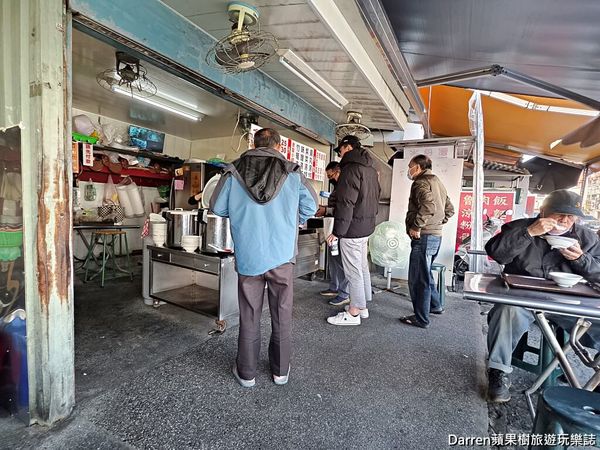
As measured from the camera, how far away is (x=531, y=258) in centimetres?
210

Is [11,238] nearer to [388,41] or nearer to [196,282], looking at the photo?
[196,282]

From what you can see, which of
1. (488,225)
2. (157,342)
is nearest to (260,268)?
(157,342)

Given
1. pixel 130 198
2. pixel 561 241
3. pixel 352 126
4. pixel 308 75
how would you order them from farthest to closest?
pixel 130 198 → pixel 352 126 → pixel 308 75 → pixel 561 241

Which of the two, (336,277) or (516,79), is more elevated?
(516,79)

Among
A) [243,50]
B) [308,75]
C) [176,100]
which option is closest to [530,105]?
[308,75]

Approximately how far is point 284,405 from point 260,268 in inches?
34.0

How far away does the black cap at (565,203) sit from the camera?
1801 mm

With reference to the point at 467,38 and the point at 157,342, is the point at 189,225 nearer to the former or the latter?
the point at 157,342

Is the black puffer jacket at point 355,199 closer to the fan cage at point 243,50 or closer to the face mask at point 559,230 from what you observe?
the fan cage at point 243,50

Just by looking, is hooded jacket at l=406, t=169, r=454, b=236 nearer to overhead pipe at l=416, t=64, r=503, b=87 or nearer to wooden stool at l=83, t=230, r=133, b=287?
overhead pipe at l=416, t=64, r=503, b=87

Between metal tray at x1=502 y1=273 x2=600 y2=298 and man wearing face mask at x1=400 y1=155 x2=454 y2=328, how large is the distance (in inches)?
53.7

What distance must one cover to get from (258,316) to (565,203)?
2.05m

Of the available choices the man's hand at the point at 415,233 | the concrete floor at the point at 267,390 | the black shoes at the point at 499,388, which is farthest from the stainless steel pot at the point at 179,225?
the black shoes at the point at 499,388

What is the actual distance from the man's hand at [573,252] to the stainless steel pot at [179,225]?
9.88 feet
